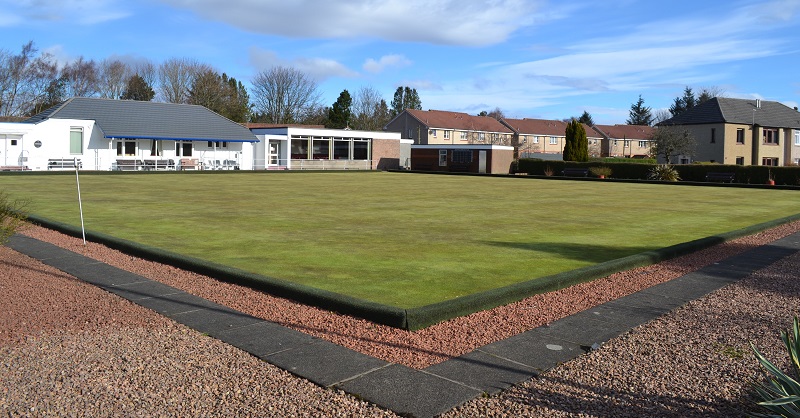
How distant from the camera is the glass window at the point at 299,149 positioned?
180 feet

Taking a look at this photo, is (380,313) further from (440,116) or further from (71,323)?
(440,116)

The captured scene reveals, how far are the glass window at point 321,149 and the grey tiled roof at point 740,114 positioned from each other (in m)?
31.5

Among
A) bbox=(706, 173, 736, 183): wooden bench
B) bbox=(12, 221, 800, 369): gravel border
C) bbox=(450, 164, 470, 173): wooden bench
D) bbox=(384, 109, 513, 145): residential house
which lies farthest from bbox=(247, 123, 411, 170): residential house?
bbox=(12, 221, 800, 369): gravel border

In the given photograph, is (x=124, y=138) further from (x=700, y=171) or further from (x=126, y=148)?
(x=700, y=171)

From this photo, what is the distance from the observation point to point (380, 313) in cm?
611

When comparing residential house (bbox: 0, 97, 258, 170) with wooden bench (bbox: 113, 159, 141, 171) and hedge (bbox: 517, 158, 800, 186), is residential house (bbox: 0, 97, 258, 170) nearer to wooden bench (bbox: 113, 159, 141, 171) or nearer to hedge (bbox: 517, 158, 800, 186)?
wooden bench (bbox: 113, 159, 141, 171)

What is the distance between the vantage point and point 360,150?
194 ft

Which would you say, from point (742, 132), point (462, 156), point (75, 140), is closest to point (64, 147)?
point (75, 140)

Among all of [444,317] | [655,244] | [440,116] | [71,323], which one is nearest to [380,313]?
[444,317]

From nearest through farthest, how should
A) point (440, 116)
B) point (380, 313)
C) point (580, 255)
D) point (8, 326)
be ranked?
point (8, 326) < point (380, 313) < point (580, 255) < point (440, 116)

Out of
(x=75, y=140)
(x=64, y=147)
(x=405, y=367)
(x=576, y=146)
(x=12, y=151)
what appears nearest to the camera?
(x=405, y=367)

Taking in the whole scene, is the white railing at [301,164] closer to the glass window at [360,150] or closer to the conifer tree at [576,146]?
the glass window at [360,150]

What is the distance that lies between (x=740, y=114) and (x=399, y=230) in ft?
185

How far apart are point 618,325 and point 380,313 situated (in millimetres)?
2242
